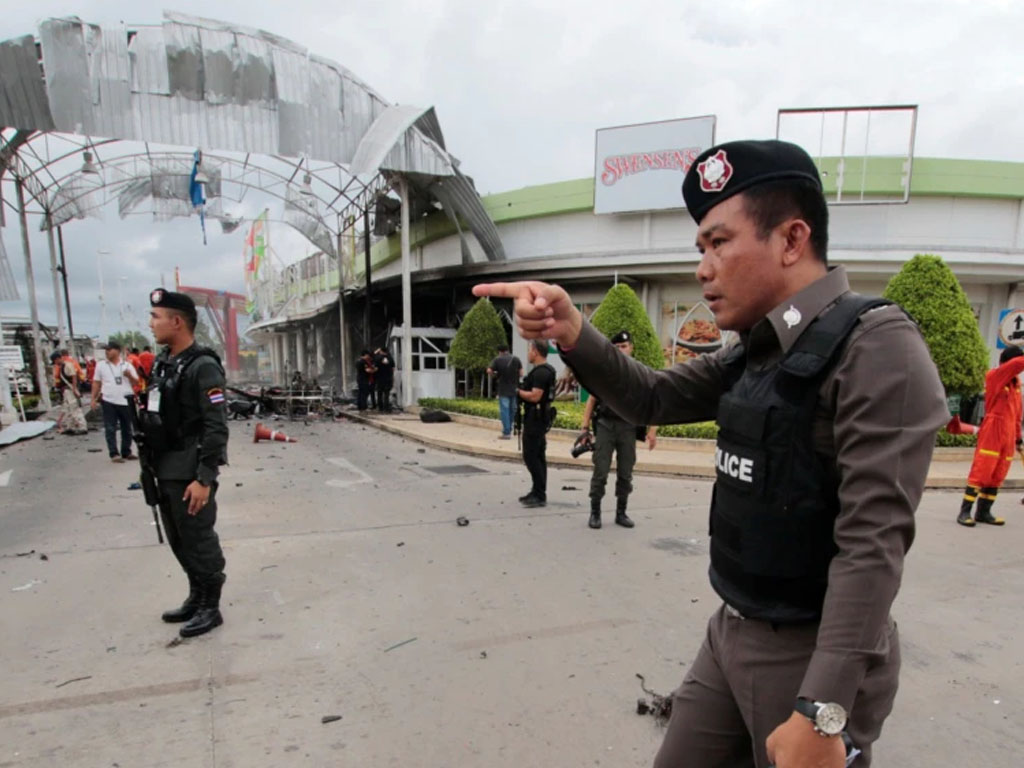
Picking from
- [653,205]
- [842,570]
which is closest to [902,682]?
[842,570]

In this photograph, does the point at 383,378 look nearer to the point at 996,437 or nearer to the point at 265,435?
the point at 265,435

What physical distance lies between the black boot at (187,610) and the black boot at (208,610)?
0.05 meters

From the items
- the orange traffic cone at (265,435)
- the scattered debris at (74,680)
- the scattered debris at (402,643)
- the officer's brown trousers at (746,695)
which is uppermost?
the officer's brown trousers at (746,695)

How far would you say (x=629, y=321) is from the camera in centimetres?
1477

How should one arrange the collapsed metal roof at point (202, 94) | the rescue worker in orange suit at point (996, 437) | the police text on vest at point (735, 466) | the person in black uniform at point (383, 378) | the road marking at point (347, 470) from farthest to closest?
the person in black uniform at point (383, 378) → the collapsed metal roof at point (202, 94) → the road marking at point (347, 470) → the rescue worker in orange suit at point (996, 437) → the police text on vest at point (735, 466)

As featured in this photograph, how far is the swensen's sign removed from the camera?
1623 cm

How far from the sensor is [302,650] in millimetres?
3006

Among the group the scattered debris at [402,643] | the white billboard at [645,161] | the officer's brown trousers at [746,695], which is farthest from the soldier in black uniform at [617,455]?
the white billboard at [645,161]

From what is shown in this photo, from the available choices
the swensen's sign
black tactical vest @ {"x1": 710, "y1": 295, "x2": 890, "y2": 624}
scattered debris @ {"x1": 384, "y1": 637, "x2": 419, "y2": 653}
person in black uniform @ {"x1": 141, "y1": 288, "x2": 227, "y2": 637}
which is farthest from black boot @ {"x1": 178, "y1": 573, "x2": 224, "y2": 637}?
the swensen's sign

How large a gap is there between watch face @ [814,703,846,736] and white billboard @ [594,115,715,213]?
54.1 ft

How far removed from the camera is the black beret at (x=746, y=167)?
1199 millimetres

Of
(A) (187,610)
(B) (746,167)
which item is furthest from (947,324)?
(A) (187,610)

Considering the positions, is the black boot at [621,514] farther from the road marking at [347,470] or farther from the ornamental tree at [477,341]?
the ornamental tree at [477,341]

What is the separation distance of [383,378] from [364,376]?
722 mm
